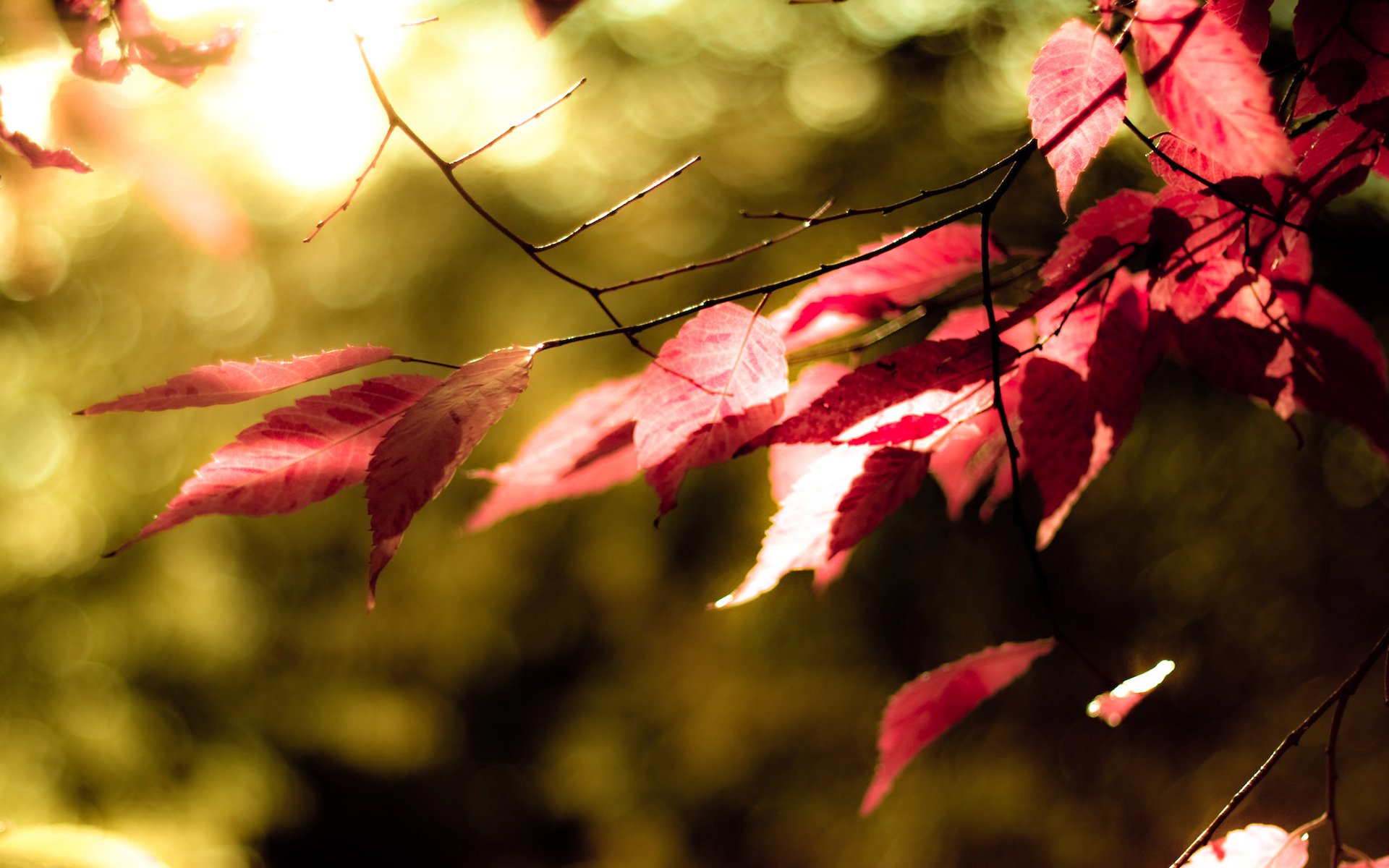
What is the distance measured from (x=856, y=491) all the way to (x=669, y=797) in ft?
9.54

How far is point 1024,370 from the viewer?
43 centimetres

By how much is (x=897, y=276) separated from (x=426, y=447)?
1.02ft

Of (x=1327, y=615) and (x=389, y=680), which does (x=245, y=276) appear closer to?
(x=389, y=680)

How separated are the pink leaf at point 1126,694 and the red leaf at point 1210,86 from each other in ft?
0.63

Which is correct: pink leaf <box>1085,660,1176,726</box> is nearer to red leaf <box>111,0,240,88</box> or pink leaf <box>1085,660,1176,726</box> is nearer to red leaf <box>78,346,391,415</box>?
red leaf <box>78,346,391,415</box>

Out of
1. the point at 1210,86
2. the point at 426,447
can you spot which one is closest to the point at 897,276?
the point at 1210,86

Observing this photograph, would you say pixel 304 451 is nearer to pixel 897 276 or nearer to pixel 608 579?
pixel 897 276

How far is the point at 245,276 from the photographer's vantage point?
3.12 metres

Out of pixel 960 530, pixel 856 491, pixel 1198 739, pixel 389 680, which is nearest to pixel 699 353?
pixel 856 491

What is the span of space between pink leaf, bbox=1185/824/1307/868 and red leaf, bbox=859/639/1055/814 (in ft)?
0.37

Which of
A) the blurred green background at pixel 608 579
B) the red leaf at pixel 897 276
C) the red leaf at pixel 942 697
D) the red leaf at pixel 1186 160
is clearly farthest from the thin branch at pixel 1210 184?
the blurred green background at pixel 608 579

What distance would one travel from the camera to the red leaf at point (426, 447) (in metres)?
0.30

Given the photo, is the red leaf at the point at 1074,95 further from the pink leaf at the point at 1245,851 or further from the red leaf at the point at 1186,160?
the pink leaf at the point at 1245,851

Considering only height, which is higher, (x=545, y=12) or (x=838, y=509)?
(x=545, y=12)
